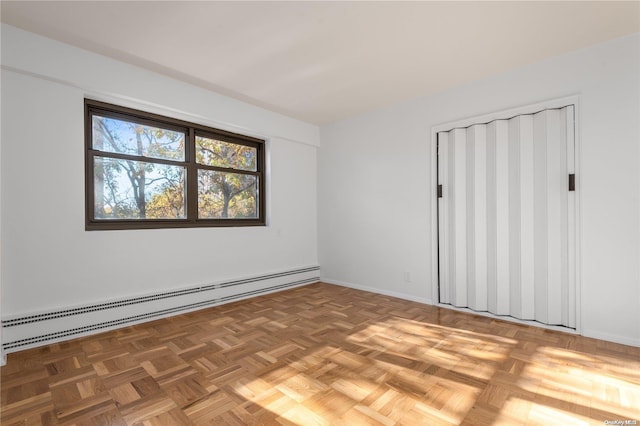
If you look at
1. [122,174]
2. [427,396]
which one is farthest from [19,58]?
[427,396]

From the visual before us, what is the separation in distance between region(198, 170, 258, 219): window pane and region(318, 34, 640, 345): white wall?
1.26 meters

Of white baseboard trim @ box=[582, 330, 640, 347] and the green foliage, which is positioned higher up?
the green foliage

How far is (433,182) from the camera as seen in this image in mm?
3883

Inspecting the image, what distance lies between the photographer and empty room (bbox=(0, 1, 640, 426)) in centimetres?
201

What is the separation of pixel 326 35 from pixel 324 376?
2.66 metres

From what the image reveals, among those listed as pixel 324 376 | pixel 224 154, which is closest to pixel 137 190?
pixel 224 154

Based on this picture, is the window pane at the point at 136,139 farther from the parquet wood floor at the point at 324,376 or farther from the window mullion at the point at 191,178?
the parquet wood floor at the point at 324,376

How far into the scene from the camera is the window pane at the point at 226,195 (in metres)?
3.99

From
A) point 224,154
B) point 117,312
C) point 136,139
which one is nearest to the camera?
point 117,312

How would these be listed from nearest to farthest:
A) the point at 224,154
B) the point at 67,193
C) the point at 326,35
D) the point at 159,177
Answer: the point at 326,35 → the point at 67,193 → the point at 159,177 → the point at 224,154

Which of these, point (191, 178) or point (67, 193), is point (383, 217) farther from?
point (67, 193)

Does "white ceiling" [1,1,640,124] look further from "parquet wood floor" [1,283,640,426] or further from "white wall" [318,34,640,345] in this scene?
"parquet wood floor" [1,283,640,426]

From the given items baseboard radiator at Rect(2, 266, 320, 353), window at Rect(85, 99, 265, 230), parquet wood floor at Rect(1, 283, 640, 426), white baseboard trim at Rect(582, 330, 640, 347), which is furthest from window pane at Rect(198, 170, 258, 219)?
white baseboard trim at Rect(582, 330, 640, 347)

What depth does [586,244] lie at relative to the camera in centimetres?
282
